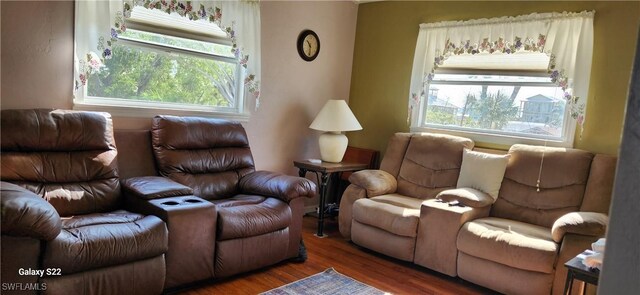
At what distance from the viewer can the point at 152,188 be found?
2.56m

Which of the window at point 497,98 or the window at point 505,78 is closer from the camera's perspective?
the window at point 505,78

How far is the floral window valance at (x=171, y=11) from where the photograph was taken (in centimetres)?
275

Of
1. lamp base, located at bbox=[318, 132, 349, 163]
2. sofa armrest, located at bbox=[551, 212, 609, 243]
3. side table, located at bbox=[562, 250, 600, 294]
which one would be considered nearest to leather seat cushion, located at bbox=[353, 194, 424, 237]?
lamp base, located at bbox=[318, 132, 349, 163]

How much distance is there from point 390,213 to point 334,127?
42.5 inches

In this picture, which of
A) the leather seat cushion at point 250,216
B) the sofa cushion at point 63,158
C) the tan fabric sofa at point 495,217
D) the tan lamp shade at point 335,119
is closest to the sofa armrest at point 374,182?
the tan fabric sofa at point 495,217

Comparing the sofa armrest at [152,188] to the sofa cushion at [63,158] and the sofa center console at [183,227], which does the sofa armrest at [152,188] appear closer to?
the sofa center console at [183,227]

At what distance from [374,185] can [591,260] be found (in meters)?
1.89

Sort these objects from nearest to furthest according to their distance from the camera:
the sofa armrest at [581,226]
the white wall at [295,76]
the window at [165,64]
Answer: the sofa armrest at [581,226] < the window at [165,64] < the white wall at [295,76]

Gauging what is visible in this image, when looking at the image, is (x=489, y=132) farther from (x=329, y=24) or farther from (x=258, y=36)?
(x=258, y=36)

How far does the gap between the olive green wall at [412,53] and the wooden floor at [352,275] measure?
135 centimetres

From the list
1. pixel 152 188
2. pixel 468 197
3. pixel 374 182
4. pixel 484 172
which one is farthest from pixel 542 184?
pixel 152 188

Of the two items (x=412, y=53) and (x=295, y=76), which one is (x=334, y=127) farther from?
(x=412, y=53)

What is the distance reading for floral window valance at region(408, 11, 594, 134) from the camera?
321 centimetres

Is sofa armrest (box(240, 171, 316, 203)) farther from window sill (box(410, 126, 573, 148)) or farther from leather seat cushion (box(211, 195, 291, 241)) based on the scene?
window sill (box(410, 126, 573, 148))
